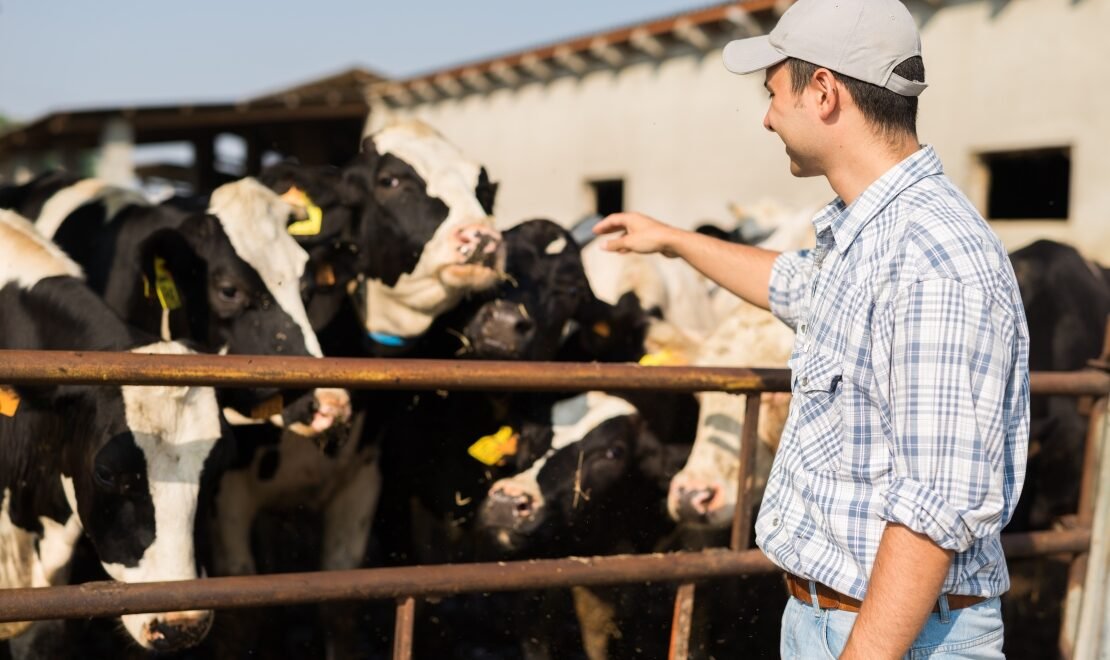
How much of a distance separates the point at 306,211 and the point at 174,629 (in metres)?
1.85

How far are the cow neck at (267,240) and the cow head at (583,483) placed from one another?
31.8 inches

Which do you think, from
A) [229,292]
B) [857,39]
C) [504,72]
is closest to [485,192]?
[229,292]

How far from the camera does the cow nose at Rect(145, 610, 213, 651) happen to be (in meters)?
2.70

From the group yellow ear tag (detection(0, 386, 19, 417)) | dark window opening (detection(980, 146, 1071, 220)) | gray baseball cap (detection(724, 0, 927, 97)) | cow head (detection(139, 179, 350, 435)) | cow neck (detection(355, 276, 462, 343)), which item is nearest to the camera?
gray baseball cap (detection(724, 0, 927, 97))

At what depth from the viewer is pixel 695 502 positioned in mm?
3500

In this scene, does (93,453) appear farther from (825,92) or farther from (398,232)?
(825,92)

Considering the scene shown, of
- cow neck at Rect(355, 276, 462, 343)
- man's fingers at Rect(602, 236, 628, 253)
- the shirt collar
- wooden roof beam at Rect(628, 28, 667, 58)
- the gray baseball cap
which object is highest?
wooden roof beam at Rect(628, 28, 667, 58)

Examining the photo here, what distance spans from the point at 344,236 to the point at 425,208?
377mm

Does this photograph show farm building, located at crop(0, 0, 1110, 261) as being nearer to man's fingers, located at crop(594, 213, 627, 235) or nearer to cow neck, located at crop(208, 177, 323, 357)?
cow neck, located at crop(208, 177, 323, 357)

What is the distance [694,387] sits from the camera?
2.69 meters

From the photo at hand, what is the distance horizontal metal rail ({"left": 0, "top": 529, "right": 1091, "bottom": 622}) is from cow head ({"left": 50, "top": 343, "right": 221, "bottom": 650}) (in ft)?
2.07

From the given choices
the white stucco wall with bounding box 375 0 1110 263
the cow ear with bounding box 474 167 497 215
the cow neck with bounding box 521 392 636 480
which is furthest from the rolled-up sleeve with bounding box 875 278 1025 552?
the white stucco wall with bounding box 375 0 1110 263

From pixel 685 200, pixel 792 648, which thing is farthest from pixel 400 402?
pixel 685 200

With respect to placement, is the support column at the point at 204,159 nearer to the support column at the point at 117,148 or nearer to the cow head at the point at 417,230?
the support column at the point at 117,148
